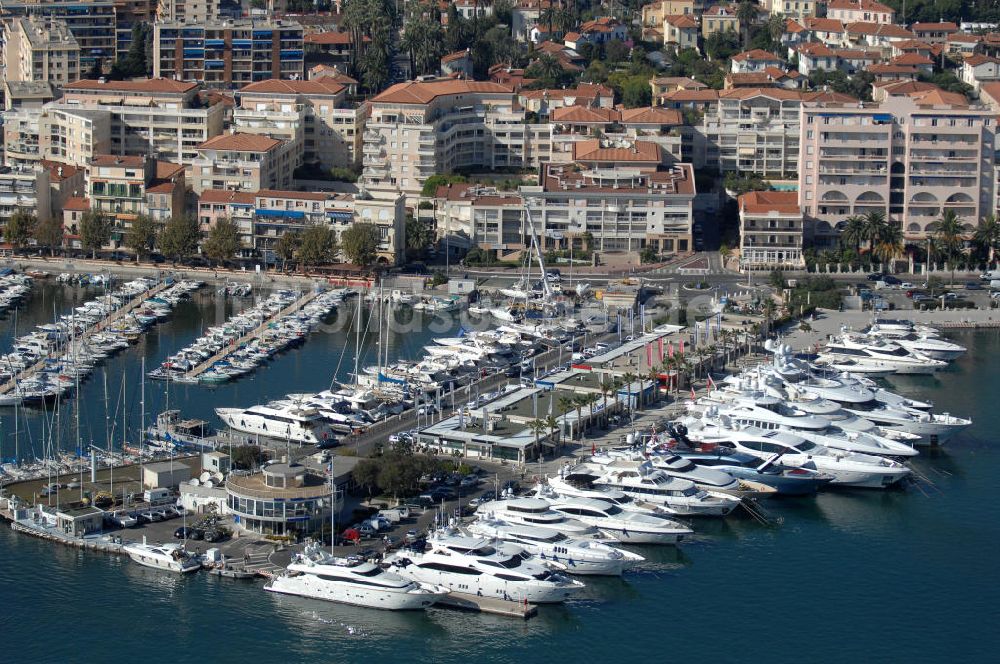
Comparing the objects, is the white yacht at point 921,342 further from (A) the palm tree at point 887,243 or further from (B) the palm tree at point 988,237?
(B) the palm tree at point 988,237

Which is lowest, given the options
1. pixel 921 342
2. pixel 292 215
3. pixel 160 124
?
pixel 921 342

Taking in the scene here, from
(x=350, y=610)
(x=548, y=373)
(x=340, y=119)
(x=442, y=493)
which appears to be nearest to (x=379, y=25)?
(x=340, y=119)

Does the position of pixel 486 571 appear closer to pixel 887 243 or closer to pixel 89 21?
pixel 887 243

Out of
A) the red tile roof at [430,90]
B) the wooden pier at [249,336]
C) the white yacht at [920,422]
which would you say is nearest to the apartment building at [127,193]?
the wooden pier at [249,336]

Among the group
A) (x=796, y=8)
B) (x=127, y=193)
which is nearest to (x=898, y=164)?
(x=127, y=193)

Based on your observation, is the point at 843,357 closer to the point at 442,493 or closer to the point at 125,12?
the point at 442,493
